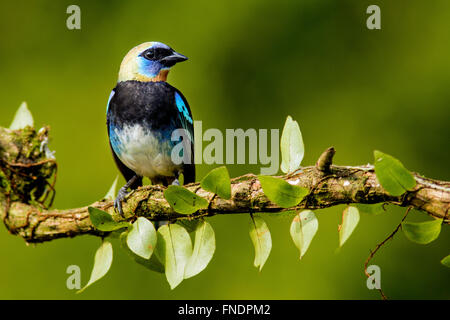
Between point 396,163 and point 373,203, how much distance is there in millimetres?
248

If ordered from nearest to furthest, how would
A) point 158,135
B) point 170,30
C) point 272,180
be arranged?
point 272,180 → point 158,135 → point 170,30

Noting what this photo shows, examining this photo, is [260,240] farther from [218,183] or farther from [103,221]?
[103,221]

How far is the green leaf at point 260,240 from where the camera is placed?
2.05m

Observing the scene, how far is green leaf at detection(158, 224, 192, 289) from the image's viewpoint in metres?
2.17

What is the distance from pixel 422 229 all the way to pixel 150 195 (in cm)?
112

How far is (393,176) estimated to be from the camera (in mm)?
1829

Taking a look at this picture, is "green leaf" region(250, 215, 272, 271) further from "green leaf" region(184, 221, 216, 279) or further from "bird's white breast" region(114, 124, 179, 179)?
"bird's white breast" region(114, 124, 179, 179)

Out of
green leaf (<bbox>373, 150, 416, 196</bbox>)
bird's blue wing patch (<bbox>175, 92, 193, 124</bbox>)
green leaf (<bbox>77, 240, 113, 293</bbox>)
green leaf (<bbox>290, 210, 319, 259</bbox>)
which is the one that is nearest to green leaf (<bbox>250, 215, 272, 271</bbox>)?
green leaf (<bbox>290, 210, 319, 259</bbox>)

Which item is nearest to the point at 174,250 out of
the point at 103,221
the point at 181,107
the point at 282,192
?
the point at 103,221

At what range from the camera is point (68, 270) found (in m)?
4.15

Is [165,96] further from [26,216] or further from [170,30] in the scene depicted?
[170,30]

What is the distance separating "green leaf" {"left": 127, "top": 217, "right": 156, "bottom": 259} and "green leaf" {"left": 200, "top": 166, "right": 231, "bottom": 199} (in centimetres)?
30

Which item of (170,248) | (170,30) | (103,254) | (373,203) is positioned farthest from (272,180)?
(170,30)

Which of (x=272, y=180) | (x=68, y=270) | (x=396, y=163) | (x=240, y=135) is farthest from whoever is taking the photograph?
(x=240, y=135)
